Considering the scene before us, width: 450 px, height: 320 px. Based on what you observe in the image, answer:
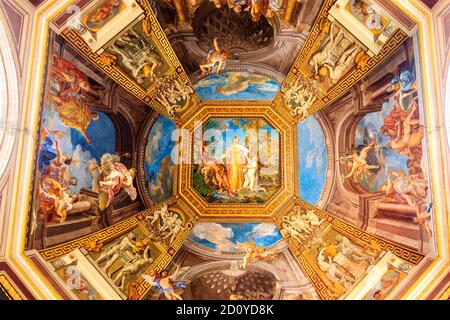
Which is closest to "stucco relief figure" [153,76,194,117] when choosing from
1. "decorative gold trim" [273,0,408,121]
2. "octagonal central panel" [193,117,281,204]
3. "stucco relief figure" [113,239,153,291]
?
"octagonal central panel" [193,117,281,204]

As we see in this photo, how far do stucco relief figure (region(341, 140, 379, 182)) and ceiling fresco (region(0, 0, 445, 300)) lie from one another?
39 millimetres

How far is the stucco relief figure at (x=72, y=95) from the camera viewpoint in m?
10.7

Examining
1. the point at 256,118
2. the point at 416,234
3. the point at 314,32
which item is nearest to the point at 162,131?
the point at 256,118

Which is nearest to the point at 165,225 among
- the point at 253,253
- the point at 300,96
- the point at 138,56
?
the point at 253,253

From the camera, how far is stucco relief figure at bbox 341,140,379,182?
39.3 feet


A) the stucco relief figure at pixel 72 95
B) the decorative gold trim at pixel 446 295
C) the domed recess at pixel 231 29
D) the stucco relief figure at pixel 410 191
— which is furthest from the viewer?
the domed recess at pixel 231 29

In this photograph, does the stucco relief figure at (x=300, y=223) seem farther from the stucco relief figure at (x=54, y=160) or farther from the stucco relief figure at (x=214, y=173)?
the stucco relief figure at (x=54, y=160)

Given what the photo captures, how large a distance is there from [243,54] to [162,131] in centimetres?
302

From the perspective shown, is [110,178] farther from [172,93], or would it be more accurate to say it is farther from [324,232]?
[324,232]

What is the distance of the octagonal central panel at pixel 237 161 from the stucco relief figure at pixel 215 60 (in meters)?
1.47

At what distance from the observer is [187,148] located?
1354 cm

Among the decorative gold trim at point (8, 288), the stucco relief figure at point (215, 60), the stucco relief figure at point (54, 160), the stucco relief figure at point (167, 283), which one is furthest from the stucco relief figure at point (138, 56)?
the decorative gold trim at point (8, 288)

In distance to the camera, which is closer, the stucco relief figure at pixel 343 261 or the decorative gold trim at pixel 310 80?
the decorative gold trim at pixel 310 80
